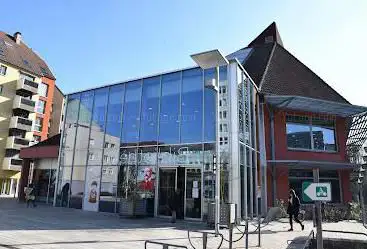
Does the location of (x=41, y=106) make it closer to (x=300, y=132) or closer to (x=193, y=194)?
(x=300, y=132)

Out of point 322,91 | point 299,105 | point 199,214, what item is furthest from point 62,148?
point 322,91

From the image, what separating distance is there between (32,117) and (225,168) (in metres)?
39.4

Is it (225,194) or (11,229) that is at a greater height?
(225,194)

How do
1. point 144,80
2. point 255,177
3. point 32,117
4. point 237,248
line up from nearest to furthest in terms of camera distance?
point 237,248, point 255,177, point 144,80, point 32,117

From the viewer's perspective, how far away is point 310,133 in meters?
21.4

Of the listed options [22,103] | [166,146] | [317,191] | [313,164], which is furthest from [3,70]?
[317,191]

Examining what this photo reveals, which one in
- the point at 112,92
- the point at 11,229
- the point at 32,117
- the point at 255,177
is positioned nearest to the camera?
the point at 11,229

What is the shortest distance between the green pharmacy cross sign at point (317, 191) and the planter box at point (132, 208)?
37.9ft

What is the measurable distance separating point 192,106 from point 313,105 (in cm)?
839

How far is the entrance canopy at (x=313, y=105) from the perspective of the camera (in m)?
19.2

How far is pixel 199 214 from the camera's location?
15.1m

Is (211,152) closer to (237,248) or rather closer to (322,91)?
(237,248)

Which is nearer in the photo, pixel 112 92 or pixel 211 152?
pixel 211 152

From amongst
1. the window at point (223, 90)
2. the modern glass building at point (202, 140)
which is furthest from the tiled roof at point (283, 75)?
the window at point (223, 90)
